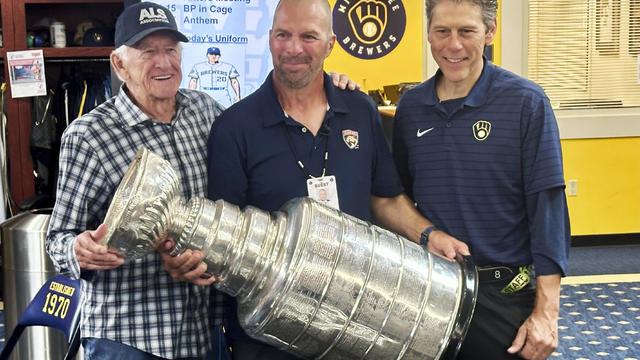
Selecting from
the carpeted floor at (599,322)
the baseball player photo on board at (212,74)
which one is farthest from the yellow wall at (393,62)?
the baseball player photo on board at (212,74)

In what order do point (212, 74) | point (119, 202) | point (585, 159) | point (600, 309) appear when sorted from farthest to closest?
point (585, 159)
point (600, 309)
point (212, 74)
point (119, 202)

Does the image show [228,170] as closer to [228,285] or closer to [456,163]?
[228,285]

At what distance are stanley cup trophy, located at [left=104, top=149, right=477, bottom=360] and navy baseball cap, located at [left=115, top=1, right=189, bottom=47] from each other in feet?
1.76

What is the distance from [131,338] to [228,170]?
48 centimetres

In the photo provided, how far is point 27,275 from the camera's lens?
343cm

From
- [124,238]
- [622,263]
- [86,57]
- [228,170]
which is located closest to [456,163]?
[228,170]

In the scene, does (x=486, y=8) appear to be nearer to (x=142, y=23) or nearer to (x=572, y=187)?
(x=142, y=23)

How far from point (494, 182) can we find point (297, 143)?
507mm

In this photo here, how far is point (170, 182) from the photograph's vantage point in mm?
1561

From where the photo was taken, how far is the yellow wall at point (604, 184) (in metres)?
7.12

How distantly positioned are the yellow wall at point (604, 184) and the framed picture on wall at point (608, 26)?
84 cm

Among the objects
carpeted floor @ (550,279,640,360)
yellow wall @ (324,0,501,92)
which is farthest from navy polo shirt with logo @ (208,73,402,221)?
yellow wall @ (324,0,501,92)

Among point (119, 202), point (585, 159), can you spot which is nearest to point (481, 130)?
point (119, 202)

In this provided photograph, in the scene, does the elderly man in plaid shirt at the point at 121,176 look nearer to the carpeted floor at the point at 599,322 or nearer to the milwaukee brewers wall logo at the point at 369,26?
the carpeted floor at the point at 599,322
